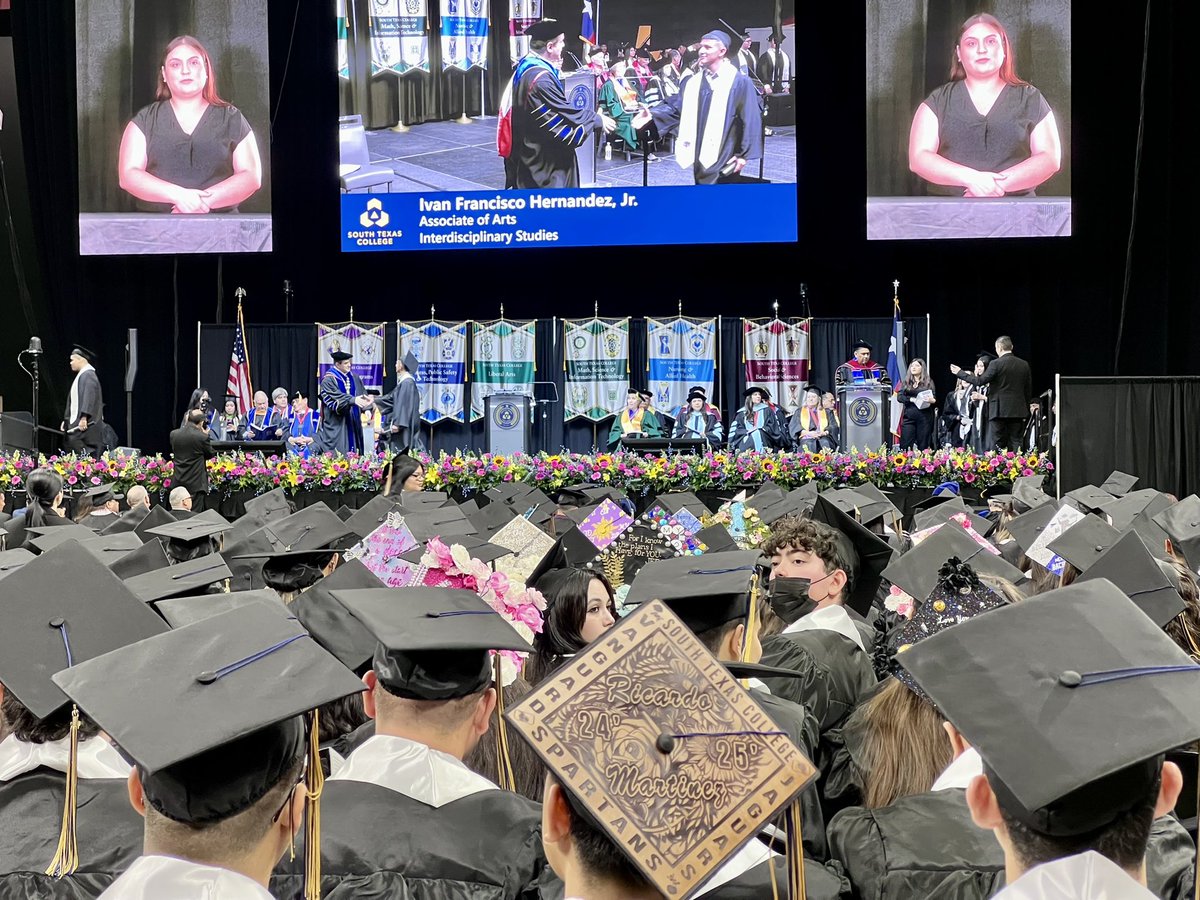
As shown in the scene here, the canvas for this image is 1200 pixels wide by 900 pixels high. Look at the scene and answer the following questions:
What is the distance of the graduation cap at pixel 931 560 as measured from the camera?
3.80 m

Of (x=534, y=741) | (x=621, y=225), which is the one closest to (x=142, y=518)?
(x=534, y=741)

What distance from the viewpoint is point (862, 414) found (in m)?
15.6

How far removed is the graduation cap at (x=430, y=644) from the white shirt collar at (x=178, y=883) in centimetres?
80

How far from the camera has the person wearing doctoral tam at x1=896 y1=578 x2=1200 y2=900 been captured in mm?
1361

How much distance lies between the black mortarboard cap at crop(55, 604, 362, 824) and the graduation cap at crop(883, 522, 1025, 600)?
2.28m

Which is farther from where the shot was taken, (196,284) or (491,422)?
(196,284)

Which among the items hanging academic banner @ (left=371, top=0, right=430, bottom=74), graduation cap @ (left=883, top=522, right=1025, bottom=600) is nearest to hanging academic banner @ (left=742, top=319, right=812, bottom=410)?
hanging academic banner @ (left=371, top=0, right=430, bottom=74)

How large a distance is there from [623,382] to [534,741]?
17.0 meters

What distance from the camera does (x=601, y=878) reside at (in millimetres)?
1341

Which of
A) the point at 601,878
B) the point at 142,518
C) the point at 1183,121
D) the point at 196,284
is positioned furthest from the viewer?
the point at 196,284

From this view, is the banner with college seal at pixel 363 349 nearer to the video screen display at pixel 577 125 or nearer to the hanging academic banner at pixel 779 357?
the video screen display at pixel 577 125

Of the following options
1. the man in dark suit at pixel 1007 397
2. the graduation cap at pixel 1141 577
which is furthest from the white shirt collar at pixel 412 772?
the man in dark suit at pixel 1007 397

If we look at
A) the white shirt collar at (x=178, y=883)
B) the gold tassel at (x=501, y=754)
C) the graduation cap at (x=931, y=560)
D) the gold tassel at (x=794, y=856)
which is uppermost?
the white shirt collar at (x=178, y=883)

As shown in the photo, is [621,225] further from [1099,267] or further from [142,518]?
[142,518]
